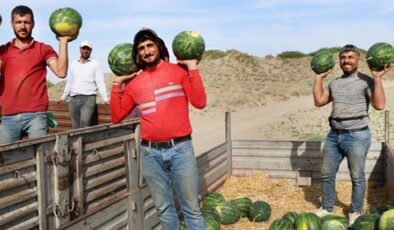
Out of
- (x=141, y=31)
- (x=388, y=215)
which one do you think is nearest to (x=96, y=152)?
(x=141, y=31)

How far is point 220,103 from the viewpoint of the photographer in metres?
31.6

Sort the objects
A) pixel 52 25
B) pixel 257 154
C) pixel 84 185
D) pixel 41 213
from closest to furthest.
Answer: pixel 41 213
pixel 84 185
pixel 52 25
pixel 257 154

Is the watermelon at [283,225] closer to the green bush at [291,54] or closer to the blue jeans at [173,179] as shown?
the blue jeans at [173,179]

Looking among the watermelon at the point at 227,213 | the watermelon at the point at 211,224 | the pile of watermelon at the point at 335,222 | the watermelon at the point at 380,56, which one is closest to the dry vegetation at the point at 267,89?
the watermelon at the point at 380,56

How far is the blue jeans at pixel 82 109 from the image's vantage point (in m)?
8.00

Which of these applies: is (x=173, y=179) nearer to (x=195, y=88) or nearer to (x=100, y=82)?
(x=195, y=88)

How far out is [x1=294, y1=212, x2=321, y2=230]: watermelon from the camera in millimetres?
6285

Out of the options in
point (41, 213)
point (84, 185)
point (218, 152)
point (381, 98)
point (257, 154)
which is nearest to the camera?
point (41, 213)

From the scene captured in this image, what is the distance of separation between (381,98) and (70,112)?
16.3 ft

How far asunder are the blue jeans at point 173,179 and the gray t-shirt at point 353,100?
10.2 ft

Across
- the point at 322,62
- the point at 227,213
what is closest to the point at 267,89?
the point at 322,62

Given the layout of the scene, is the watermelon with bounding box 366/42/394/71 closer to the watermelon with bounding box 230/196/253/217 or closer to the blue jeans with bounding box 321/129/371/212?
the blue jeans with bounding box 321/129/371/212

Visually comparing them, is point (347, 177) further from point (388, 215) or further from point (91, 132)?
point (91, 132)

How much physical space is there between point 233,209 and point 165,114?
3.22 meters
